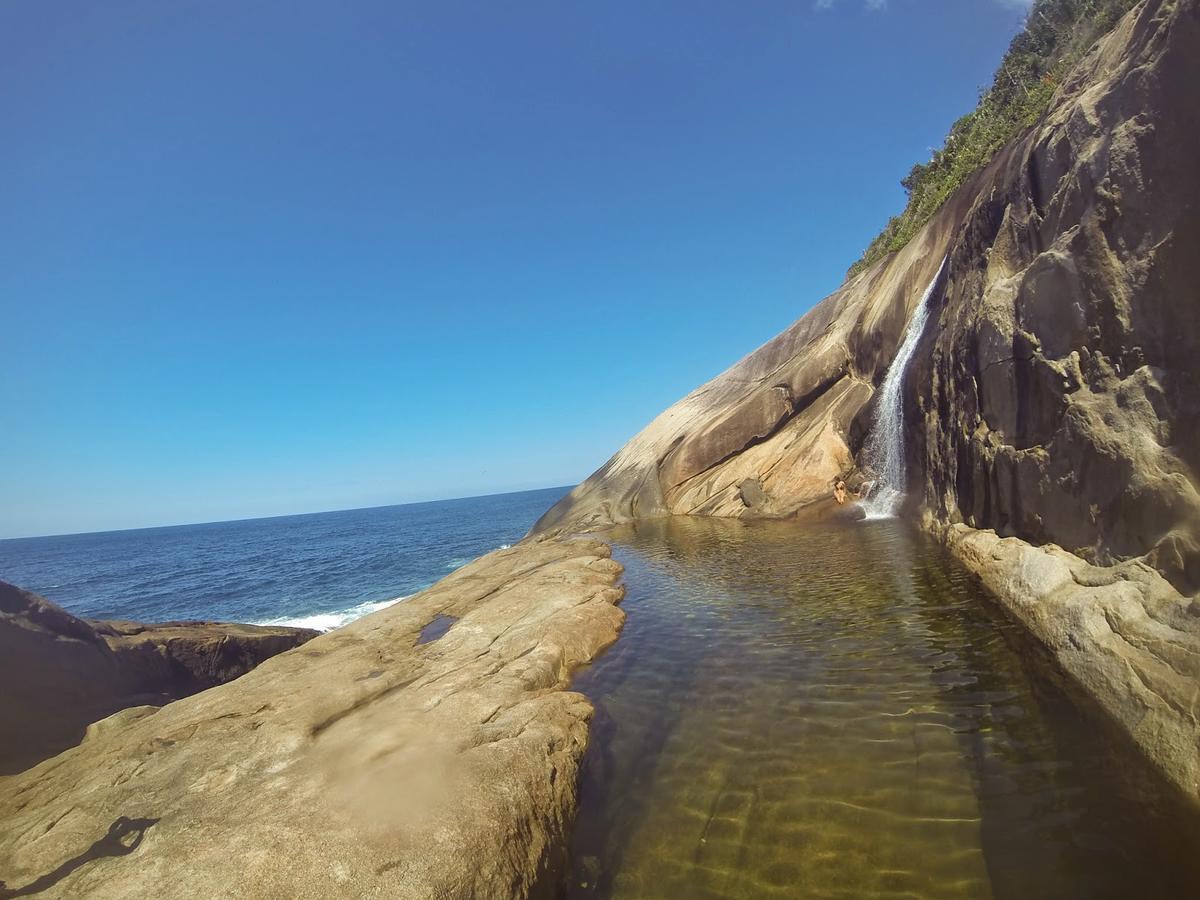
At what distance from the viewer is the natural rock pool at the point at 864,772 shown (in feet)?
15.5

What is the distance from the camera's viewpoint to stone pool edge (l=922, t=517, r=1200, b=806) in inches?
216

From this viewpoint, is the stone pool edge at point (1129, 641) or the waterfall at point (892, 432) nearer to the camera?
the stone pool edge at point (1129, 641)

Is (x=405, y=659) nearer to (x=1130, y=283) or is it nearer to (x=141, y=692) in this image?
(x=141, y=692)

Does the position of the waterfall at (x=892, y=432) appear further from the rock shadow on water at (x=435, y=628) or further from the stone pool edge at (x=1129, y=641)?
the rock shadow on water at (x=435, y=628)

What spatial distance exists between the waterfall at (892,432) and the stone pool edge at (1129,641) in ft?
43.1

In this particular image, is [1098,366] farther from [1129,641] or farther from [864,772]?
[864,772]

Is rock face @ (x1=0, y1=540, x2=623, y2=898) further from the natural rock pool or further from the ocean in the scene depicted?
the ocean

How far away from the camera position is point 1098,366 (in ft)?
28.8

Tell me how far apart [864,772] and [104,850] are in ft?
24.7

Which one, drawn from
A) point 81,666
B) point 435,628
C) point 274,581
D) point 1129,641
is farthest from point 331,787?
point 274,581

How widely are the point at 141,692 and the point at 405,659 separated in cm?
975

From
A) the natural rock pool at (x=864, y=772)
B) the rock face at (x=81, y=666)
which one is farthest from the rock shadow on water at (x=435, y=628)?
the rock face at (x=81, y=666)

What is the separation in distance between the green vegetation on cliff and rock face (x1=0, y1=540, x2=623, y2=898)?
67.3 feet

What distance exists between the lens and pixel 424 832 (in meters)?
5.19
